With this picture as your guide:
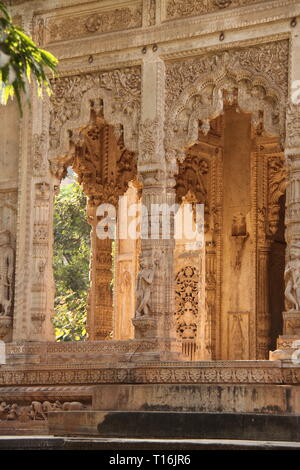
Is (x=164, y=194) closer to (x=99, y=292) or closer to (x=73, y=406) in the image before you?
(x=73, y=406)

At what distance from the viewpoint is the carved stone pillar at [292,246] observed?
17.2 meters

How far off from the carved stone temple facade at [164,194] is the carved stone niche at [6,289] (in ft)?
0.07

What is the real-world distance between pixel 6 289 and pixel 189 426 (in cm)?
677

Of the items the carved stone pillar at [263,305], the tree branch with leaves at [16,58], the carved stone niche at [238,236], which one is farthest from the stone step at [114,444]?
the carved stone niche at [238,236]

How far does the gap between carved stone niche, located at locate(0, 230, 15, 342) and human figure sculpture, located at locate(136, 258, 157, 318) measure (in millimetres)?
2311

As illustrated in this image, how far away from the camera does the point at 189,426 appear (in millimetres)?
14031

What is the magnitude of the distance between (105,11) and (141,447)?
9.61m

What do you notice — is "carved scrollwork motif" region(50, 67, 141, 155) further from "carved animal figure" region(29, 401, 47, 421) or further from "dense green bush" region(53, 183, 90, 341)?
"dense green bush" region(53, 183, 90, 341)

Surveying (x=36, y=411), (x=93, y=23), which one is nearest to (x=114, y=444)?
(x=36, y=411)

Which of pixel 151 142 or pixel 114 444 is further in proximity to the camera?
pixel 151 142

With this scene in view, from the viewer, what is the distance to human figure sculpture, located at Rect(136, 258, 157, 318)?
61.5 ft

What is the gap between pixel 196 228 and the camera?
22.5m

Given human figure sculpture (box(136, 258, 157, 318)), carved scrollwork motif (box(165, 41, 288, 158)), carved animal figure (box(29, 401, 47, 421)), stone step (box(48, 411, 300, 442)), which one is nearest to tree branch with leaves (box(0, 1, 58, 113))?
stone step (box(48, 411, 300, 442))

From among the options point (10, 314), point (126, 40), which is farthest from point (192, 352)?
point (126, 40)
